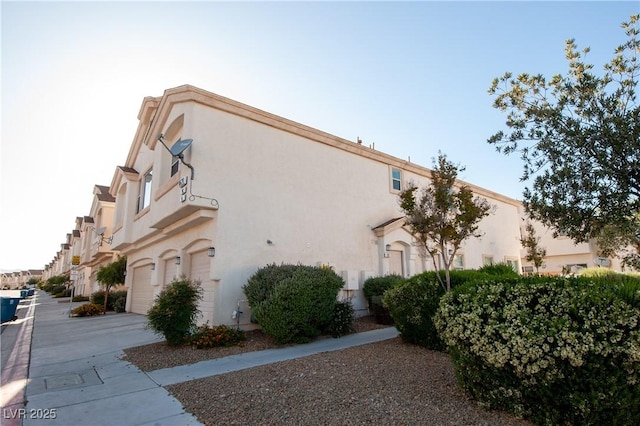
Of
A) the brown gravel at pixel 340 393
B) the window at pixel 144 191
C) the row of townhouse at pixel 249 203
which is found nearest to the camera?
the brown gravel at pixel 340 393

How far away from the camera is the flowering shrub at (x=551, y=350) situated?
11.3 ft

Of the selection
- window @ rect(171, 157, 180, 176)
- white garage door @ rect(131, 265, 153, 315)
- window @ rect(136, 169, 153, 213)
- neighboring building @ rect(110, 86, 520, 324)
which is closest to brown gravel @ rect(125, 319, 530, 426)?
neighboring building @ rect(110, 86, 520, 324)

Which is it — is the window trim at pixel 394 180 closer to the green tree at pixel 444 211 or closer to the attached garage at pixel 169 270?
the green tree at pixel 444 211

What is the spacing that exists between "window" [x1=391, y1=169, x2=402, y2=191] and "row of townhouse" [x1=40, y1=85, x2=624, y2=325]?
52mm

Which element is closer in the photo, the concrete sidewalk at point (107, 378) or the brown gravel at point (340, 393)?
the brown gravel at point (340, 393)

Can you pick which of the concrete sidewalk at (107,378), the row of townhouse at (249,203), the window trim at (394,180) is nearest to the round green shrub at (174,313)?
the concrete sidewalk at (107,378)

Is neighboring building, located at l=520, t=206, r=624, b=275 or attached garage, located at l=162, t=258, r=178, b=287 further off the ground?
neighboring building, located at l=520, t=206, r=624, b=275

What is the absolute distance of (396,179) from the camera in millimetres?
16812

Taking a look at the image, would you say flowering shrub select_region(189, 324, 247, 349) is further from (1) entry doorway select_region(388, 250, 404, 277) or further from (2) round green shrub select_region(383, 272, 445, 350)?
(1) entry doorway select_region(388, 250, 404, 277)

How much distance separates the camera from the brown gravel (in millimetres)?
4164

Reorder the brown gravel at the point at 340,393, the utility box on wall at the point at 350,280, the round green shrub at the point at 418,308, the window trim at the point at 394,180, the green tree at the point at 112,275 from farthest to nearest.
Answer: the green tree at the point at 112,275
the window trim at the point at 394,180
the utility box on wall at the point at 350,280
the round green shrub at the point at 418,308
the brown gravel at the point at 340,393

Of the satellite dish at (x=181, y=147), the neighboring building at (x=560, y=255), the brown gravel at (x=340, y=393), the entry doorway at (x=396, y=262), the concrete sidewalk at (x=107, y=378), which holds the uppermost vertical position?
the satellite dish at (x=181, y=147)

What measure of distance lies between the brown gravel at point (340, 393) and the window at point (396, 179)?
10076 mm

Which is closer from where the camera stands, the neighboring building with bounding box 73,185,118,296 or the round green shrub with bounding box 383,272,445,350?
the round green shrub with bounding box 383,272,445,350
